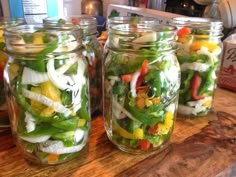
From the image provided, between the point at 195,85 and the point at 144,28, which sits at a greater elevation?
the point at 144,28

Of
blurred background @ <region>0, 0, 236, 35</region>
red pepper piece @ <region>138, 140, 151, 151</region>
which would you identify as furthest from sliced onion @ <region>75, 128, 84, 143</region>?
blurred background @ <region>0, 0, 236, 35</region>

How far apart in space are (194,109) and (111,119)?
213 mm

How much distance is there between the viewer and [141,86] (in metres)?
0.43

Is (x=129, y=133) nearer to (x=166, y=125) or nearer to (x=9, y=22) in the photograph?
(x=166, y=125)

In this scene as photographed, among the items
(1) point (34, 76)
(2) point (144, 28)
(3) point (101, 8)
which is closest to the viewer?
(1) point (34, 76)

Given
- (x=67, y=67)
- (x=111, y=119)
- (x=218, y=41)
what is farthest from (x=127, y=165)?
(x=218, y=41)

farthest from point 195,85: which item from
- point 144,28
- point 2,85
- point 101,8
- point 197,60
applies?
point 101,8

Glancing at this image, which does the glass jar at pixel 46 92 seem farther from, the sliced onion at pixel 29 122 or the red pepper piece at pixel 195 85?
the red pepper piece at pixel 195 85

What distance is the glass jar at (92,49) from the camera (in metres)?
0.54

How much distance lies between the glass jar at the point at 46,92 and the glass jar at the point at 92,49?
108 mm

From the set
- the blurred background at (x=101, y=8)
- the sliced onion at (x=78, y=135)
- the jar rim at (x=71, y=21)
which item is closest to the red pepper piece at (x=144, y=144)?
the sliced onion at (x=78, y=135)

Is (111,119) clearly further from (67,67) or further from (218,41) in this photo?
(218,41)

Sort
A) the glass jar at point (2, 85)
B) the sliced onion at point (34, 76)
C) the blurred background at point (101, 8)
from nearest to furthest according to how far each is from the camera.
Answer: the sliced onion at point (34, 76) < the glass jar at point (2, 85) < the blurred background at point (101, 8)

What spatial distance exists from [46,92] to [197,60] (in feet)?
1.08
